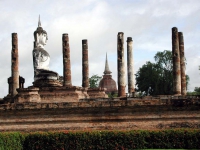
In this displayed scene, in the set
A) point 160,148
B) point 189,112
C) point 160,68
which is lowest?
point 160,148

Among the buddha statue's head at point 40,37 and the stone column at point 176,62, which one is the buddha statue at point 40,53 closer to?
the buddha statue's head at point 40,37

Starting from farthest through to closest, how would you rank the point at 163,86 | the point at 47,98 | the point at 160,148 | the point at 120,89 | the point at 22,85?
the point at 163,86
the point at 22,85
the point at 120,89
the point at 47,98
the point at 160,148

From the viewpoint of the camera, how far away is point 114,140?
15094 millimetres

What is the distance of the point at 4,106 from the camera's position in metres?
18.8

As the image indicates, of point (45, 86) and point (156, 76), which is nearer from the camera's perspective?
point (45, 86)

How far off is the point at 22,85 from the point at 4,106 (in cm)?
756

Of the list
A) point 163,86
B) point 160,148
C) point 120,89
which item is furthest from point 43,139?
point 163,86

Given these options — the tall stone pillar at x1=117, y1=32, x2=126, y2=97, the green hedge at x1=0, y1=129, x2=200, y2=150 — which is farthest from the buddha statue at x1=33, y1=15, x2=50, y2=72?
the green hedge at x1=0, y1=129, x2=200, y2=150

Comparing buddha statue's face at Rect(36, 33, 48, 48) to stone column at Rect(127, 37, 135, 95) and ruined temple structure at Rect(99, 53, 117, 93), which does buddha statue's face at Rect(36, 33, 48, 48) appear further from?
ruined temple structure at Rect(99, 53, 117, 93)

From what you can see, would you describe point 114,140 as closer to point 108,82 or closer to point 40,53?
point 40,53

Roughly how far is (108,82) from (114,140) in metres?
50.2

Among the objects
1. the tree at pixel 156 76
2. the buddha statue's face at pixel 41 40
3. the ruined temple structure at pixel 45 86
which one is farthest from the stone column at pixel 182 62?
the tree at pixel 156 76

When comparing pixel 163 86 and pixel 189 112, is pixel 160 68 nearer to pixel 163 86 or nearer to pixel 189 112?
pixel 163 86

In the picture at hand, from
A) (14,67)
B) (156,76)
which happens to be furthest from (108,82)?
(14,67)
